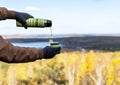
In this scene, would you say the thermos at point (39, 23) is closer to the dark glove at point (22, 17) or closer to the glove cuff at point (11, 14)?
the dark glove at point (22, 17)

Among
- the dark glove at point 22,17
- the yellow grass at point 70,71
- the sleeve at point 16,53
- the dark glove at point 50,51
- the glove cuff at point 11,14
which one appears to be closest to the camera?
the sleeve at point 16,53

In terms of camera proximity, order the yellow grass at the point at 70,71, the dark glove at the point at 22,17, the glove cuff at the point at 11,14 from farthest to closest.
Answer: the yellow grass at the point at 70,71, the dark glove at the point at 22,17, the glove cuff at the point at 11,14

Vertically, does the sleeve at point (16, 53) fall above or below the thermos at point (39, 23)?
below

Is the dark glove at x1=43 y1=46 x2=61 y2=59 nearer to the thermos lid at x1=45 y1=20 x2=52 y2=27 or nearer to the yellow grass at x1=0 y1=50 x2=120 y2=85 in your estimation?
the thermos lid at x1=45 y1=20 x2=52 y2=27

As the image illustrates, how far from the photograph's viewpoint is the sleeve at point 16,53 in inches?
280

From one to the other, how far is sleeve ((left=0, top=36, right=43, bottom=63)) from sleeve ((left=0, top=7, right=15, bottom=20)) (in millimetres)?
428

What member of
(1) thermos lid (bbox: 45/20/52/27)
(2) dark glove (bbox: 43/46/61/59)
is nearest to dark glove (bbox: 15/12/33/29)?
(1) thermos lid (bbox: 45/20/52/27)

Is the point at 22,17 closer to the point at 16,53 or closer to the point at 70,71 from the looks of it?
the point at 16,53

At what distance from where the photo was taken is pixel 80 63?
133 m

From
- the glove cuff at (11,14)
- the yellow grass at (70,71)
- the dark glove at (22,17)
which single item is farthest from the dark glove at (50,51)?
the yellow grass at (70,71)

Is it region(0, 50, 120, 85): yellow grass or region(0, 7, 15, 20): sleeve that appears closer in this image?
region(0, 7, 15, 20): sleeve

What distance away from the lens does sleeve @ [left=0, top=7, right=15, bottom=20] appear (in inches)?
292

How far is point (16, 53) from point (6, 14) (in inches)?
25.5

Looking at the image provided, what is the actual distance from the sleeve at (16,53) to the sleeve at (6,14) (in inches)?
16.9
